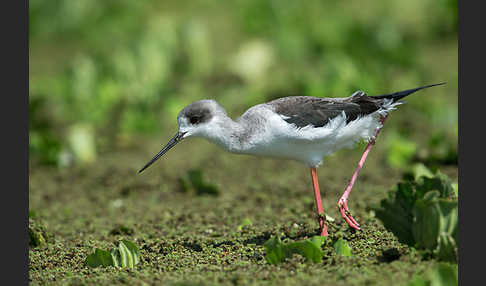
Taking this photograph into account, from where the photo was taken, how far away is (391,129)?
7.90m

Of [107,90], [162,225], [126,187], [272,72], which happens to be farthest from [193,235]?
[272,72]

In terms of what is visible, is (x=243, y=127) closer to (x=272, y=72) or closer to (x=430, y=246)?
(x=430, y=246)

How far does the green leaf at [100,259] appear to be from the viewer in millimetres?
4236

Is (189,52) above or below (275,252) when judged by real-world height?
above

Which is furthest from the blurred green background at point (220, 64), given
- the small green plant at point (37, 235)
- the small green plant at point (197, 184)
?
the small green plant at point (37, 235)

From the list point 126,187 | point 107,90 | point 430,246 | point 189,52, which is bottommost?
point 430,246

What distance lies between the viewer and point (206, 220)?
5.63 m

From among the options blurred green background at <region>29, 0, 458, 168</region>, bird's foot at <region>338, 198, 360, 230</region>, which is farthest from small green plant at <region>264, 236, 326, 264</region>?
blurred green background at <region>29, 0, 458, 168</region>

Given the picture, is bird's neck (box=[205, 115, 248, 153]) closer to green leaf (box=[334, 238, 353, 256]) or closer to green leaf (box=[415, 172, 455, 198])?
green leaf (box=[334, 238, 353, 256])

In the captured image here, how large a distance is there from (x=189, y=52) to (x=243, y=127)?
591 cm

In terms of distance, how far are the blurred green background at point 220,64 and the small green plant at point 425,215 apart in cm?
272

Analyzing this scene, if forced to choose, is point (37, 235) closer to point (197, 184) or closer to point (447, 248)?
point (197, 184)

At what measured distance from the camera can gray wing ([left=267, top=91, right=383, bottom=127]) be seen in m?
4.55

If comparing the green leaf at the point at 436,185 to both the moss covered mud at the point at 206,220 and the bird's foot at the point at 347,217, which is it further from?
the bird's foot at the point at 347,217
